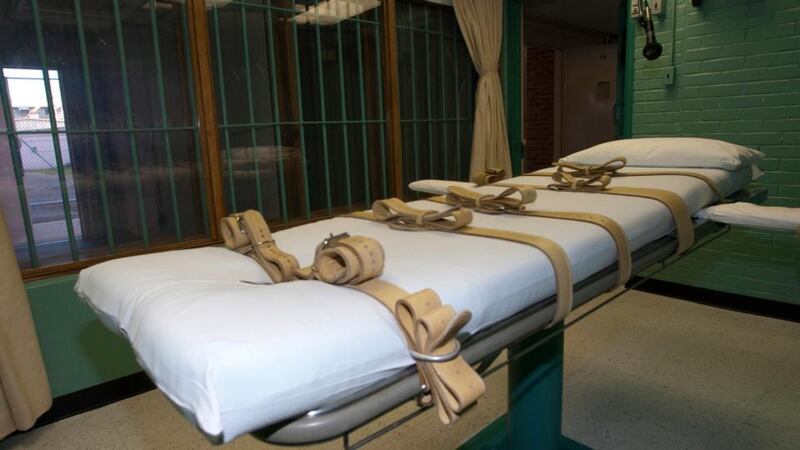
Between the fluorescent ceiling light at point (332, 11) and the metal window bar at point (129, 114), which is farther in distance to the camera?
the fluorescent ceiling light at point (332, 11)

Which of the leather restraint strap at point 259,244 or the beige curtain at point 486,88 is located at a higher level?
the beige curtain at point 486,88

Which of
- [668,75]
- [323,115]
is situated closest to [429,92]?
[323,115]

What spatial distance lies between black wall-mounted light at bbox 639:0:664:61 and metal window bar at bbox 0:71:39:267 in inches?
120

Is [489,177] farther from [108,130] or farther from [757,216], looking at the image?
[108,130]

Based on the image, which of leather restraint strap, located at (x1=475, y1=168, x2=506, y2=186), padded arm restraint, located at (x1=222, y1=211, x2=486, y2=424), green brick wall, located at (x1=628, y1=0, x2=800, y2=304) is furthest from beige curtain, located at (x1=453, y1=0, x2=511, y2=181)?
padded arm restraint, located at (x1=222, y1=211, x2=486, y2=424)

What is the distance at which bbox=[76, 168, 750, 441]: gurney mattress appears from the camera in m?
0.54

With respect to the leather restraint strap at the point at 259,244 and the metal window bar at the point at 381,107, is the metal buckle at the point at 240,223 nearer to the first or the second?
the leather restraint strap at the point at 259,244

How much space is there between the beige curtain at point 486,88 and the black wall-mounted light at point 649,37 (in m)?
0.92

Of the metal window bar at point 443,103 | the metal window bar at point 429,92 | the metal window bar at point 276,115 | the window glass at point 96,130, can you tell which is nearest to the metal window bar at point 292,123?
the metal window bar at point 276,115

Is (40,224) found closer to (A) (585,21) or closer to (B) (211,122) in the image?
(B) (211,122)

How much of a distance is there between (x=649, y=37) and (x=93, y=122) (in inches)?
112

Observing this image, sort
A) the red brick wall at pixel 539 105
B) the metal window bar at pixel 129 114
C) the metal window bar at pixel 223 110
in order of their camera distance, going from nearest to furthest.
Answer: the metal window bar at pixel 129 114
the metal window bar at pixel 223 110
the red brick wall at pixel 539 105

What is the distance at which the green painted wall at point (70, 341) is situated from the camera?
1.94 meters

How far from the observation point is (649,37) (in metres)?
2.84
